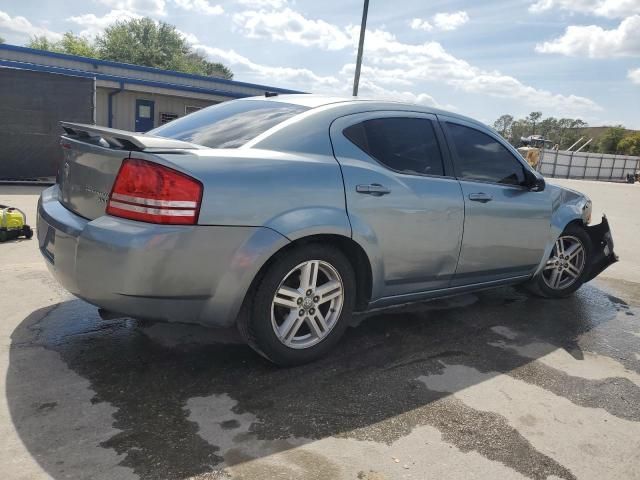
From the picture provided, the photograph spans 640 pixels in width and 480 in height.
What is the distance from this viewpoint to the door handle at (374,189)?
3.09 m

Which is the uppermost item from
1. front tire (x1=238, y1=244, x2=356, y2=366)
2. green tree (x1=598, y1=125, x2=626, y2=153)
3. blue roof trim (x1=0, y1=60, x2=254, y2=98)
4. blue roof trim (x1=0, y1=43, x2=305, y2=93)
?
green tree (x1=598, y1=125, x2=626, y2=153)

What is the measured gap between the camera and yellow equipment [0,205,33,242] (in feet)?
18.7

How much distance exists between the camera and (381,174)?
10.5ft

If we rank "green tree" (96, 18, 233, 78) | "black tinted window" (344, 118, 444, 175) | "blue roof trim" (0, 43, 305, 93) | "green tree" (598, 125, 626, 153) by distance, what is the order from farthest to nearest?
"green tree" (598, 125, 626, 153) < "green tree" (96, 18, 233, 78) < "blue roof trim" (0, 43, 305, 93) < "black tinted window" (344, 118, 444, 175)

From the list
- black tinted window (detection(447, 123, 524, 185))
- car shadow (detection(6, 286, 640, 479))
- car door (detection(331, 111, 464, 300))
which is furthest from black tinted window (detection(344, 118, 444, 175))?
car shadow (detection(6, 286, 640, 479))

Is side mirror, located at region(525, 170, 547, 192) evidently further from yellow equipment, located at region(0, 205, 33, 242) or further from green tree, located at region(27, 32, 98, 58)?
green tree, located at region(27, 32, 98, 58)

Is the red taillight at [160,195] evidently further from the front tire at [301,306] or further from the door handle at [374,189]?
the door handle at [374,189]

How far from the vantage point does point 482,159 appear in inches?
155

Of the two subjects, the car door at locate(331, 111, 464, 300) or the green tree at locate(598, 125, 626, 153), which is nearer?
the car door at locate(331, 111, 464, 300)

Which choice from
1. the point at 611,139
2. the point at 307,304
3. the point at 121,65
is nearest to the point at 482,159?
the point at 307,304

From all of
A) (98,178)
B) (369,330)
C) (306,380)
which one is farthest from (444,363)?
(98,178)

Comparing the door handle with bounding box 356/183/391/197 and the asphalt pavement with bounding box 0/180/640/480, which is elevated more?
the door handle with bounding box 356/183/391/197

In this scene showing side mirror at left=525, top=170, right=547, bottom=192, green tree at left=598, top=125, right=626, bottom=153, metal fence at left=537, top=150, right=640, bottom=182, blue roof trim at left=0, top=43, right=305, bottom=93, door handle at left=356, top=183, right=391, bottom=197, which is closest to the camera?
door handle at left=356, top=183, right=391, bottom=197

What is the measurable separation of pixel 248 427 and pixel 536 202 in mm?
3033
